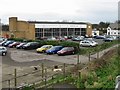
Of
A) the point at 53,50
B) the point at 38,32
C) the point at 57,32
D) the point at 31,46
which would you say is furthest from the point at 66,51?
the point at 57,32

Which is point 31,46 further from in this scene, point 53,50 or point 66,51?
point 66,51

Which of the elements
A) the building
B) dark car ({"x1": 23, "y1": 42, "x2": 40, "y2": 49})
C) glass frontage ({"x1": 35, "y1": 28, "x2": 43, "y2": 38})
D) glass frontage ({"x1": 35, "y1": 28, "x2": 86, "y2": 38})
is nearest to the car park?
dark car ({"x1": 23, "y1": 42, "x2": 40, "y2": 49})

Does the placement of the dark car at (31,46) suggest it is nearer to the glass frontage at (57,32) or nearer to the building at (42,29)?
the building at (42,29)

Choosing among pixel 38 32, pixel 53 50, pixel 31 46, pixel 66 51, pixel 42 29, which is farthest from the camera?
pixel 42 29

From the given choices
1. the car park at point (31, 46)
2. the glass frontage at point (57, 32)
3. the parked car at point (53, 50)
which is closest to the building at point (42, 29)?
the glass frontage at point (57, 32)

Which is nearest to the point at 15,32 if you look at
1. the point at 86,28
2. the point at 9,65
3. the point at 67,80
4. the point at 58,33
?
the point at 58,33

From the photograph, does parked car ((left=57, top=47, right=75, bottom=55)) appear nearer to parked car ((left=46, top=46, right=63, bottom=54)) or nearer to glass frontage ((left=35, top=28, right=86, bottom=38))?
parked car ((left=46, top=46, right=63, bottom=54))

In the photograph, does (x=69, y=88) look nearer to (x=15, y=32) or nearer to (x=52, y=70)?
(x=52, y=70)

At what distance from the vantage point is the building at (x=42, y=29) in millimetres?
79213

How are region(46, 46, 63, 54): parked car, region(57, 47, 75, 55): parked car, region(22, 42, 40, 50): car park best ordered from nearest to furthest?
region(57, 47, 75, 55): parked car → region(46, 46, 63, 54): parked car → region(22, 42, 40, 50): car park

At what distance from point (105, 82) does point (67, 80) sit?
3.86m

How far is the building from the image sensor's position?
79.2 m

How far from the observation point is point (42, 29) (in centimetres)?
8100

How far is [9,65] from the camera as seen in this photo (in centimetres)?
3259
